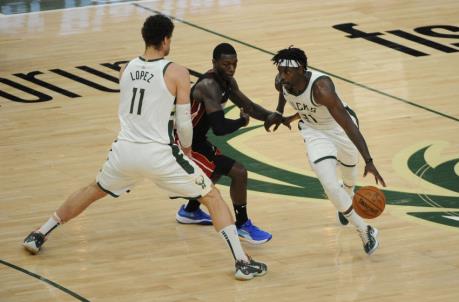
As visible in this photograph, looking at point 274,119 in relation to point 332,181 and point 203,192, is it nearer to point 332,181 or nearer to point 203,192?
point 332,181

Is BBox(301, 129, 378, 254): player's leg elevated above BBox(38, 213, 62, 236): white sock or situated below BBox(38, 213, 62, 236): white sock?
above

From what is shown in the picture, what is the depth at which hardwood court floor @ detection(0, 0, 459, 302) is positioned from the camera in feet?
29.2

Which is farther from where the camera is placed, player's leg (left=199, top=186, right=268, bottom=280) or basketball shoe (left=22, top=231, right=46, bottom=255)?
basketball shoe (left=22, top=231, right=46, bottom=255)

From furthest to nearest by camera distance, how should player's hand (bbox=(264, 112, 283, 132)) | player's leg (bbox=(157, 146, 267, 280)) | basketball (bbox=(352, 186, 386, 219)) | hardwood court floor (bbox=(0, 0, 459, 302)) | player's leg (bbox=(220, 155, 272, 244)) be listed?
1. player's hand (bbox=(264, 112, 283, 132))
2. player's leg (bbox=(220, 155, 272, 244))
3. basketball (bbox=(352, 186, 386, 219))
4. hardwood court floor (bbox=(0, 0, 459, 302))
5. player's leg (bbox=(157, 146, 267, 280))

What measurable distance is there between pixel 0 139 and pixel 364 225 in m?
4.61

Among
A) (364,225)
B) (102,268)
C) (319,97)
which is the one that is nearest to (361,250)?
(364,225)

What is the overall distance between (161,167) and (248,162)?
3.03 metres

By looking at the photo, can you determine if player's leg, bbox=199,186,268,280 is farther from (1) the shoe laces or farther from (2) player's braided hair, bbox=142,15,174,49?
(2) player's braided hair, bbox=142,15,174,49

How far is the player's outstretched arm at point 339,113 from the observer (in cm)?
896

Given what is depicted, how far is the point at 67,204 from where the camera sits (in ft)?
30.6

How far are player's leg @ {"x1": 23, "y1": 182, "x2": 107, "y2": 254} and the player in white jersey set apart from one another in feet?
5.43

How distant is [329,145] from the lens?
9414 mm

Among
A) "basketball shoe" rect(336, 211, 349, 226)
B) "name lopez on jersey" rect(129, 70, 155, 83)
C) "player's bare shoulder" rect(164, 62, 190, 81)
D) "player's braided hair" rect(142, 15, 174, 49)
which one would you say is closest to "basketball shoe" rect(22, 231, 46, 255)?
"name lopez on jersey" rect(129, 70, 155, 83)

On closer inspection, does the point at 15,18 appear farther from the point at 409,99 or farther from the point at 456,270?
the point at 456,270
